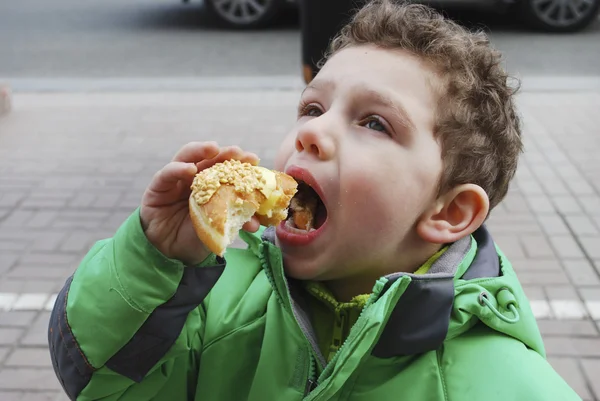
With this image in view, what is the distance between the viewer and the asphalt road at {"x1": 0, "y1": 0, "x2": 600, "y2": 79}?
28.1 ft

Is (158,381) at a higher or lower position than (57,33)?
higher

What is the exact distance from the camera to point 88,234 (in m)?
4.53

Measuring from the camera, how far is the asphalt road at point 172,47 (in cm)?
858

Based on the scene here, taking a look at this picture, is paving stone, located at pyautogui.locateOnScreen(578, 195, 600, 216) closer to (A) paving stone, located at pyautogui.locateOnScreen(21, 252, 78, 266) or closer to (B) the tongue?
(A) paving stone, located at pyautogui.locateOnScreen(21, 252, 78, 266)

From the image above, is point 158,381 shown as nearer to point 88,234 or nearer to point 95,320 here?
point 95,320

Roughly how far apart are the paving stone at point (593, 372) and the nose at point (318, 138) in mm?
2147

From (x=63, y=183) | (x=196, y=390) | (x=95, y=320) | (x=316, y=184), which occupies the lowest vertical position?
(x=63, y=183)

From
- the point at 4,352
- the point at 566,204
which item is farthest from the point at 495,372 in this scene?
the point at 566,204

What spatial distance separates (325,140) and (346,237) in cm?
22

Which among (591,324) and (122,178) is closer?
(591,324)

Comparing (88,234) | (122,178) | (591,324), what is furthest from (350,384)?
(122,178)

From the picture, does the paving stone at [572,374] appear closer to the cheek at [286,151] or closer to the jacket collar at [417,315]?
the jacket collar at [417,315]

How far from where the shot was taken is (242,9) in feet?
33.8

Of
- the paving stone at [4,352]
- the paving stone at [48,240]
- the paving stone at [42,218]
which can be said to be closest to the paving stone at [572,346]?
the paving stone at [4,352]
